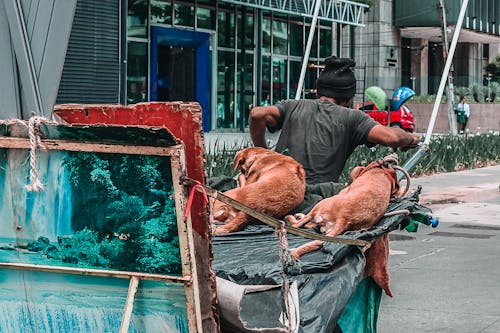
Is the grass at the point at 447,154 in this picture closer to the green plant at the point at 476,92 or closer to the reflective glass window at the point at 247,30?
the reflective glass window at the point at 247,30

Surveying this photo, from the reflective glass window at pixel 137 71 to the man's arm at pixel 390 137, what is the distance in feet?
65.3

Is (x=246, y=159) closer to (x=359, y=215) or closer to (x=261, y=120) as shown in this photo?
(x=261, y=120)

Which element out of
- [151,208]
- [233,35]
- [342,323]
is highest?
[233,35]

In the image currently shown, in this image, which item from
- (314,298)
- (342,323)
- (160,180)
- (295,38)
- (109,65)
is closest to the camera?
(160,180)

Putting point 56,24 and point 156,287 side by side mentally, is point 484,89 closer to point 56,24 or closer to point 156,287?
point 56,24

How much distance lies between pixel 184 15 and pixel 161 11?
1149 millimetres

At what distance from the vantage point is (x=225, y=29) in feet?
97.3

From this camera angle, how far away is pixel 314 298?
3869 millimetres

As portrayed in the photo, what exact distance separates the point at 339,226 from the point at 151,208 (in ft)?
6.04

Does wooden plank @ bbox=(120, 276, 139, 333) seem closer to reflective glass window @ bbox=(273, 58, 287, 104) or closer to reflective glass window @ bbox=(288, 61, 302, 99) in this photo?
reflective glass window @ bbox=(273, 58, 287, 104)

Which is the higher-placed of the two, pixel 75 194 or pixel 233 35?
pixel 233 35

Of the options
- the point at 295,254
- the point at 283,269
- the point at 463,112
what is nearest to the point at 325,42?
the point at 463,112

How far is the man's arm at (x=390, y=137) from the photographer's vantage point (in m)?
5.66

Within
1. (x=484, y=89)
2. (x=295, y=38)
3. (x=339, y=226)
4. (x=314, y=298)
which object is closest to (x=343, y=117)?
(x=339, y=226)
